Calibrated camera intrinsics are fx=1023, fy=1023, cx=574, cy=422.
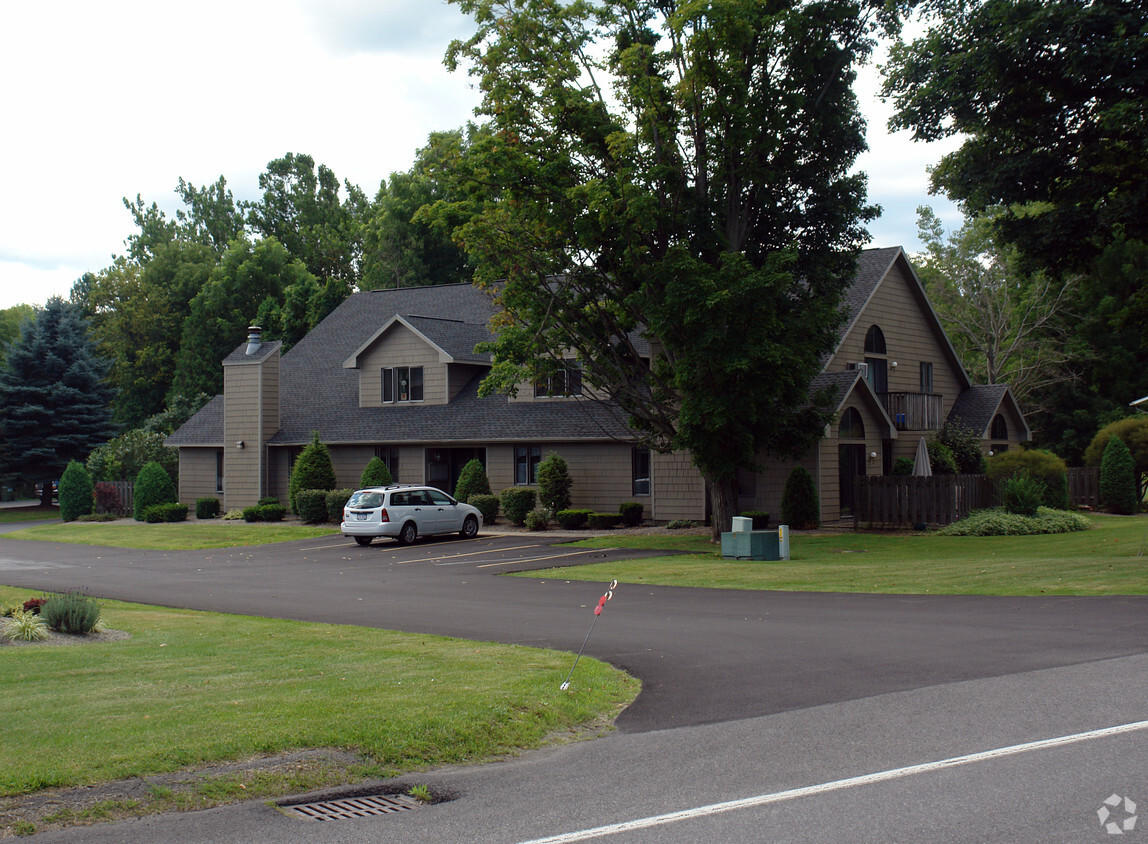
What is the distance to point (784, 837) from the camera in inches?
219

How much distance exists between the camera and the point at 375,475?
35875mm

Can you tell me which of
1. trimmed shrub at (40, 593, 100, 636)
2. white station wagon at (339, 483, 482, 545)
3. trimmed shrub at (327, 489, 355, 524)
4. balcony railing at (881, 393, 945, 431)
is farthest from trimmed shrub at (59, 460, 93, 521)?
trimmed shrub at (40, 593, 100, 636)

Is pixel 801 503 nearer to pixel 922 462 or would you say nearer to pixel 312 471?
pixel 922 462

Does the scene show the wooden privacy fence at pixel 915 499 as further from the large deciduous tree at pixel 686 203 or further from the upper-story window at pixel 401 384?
the upper-story window at pixel 401 384

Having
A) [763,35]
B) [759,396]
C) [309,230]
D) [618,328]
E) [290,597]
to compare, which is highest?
[309,230]

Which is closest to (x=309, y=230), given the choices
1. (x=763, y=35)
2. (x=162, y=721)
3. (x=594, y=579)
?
(x=763, y=35)

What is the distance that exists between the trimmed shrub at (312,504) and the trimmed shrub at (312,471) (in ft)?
1.67

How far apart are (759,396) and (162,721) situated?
59.6 ft

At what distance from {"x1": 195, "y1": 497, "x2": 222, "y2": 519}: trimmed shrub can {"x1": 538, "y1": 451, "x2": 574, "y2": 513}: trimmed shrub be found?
14542 mm

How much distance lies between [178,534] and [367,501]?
8347mm

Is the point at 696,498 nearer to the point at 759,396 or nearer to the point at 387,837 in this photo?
the point at 759,396

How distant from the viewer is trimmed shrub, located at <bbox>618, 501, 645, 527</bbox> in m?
32.1

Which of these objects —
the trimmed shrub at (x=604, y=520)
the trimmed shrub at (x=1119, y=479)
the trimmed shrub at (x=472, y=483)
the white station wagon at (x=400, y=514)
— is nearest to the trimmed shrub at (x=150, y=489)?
the trimmed shrub at (x=472, y=483)

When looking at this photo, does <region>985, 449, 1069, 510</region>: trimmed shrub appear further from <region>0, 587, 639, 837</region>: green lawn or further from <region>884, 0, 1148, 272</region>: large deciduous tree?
<region>0, 587, 639, 837</region>: green lawn
